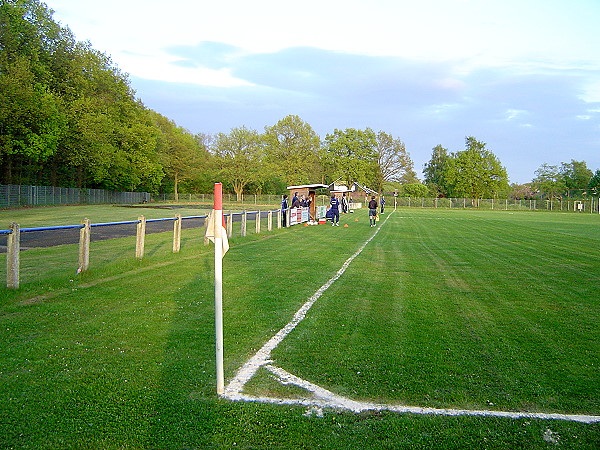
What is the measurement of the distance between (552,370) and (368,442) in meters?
2.66

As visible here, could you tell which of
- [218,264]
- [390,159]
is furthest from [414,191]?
[218,264]

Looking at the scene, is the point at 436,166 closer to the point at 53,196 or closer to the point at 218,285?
the point at 53,196

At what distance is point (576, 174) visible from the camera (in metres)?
115

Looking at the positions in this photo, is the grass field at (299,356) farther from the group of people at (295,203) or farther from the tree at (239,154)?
the tree at (239,154)

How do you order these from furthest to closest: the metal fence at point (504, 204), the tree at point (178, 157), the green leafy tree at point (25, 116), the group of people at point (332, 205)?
1. the tree at point (178, 157)
2. the metal fence at point (504, 204)
3. the green leafy tree at point (25, 116)
4. the group of people at point (332, 205)

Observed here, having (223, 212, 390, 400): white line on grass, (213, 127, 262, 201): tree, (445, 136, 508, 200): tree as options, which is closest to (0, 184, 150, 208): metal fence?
(213, 127, 262, 201): tree

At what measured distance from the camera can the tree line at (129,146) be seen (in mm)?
47000

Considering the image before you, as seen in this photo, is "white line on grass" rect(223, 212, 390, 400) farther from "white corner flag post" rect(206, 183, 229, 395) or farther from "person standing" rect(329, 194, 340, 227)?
"person standing" rect(329, 194, 340, 227)

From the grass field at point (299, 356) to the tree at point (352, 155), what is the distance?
292 ft

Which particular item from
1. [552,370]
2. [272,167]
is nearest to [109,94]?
[272,167]

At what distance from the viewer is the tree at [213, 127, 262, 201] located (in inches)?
3354

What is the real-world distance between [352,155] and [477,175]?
2558cm

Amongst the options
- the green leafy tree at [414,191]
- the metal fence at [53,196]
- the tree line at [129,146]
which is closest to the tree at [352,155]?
the tree line at [129,146]

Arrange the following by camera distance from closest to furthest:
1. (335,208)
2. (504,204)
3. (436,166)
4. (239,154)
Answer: (335,208) → (239,154) → (504,204) → (436,166)
